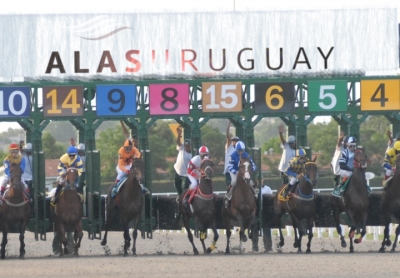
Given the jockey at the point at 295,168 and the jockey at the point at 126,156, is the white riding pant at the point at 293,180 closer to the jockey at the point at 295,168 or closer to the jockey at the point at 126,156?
the jockey at the point at 295,168

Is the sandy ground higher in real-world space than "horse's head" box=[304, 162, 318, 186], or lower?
lower

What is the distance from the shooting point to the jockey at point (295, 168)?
69.9ft

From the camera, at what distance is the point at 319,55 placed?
75.8 ft

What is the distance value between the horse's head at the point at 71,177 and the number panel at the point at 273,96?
3.47 m

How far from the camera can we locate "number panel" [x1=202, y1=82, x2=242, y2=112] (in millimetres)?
22266

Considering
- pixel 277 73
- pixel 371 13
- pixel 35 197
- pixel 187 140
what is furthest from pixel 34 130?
pixel 371 13

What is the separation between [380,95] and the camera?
2241 cm

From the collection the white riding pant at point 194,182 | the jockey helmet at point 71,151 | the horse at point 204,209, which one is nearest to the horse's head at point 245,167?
the horse at point 204,209

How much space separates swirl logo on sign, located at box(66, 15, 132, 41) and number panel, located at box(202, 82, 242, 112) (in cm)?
197

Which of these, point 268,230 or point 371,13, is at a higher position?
point 371,13

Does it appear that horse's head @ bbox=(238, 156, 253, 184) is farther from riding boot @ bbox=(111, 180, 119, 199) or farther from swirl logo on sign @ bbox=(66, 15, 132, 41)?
swirl logo on sign @ bbox=(66, 15, 132, 41)

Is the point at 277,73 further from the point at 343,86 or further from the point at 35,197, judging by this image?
the point at 35,197

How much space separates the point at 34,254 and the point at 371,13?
23.3 ft

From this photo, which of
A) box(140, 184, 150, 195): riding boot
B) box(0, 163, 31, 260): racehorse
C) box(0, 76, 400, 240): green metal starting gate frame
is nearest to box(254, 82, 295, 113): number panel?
box(0, 76, 400, 240): green metal starting gate frame
